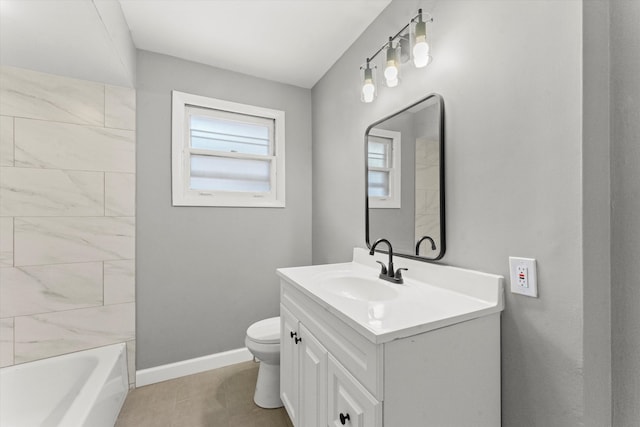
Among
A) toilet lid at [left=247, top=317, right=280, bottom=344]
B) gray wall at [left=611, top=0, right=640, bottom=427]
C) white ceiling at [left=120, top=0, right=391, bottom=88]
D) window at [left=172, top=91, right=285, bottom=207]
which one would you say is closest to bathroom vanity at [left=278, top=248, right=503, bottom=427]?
gray wall at [left=611, top=0, right=640, bottom=427]

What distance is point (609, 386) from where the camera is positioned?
868 mm

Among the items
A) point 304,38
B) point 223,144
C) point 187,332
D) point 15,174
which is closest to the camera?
point 15,174

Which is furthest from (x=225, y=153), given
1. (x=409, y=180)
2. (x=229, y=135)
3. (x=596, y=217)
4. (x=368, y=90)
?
(x=596, y=217)

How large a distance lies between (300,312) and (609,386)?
111 centimetres

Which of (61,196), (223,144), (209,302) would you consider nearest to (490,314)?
(209,302)

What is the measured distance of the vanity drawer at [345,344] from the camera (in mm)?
801

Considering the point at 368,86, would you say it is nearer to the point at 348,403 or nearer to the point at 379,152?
the point at 379,152

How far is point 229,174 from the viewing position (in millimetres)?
2324

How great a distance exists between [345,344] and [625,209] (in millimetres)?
974

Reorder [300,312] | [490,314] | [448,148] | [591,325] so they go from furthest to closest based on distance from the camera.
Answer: [300,312] → [448,148] → [490,314] → [591,325]

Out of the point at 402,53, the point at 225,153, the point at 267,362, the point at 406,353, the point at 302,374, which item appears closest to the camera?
the point at 406,353

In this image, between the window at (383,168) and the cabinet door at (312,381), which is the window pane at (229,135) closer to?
the window at (383,168)

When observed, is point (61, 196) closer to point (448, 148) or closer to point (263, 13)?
point (263, 13)

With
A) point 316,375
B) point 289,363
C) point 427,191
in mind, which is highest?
point 427,191
